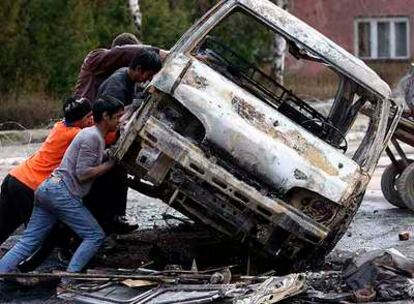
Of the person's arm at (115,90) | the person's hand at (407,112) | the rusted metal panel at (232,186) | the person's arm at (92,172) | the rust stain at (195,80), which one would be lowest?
the person's arm at (92,172)

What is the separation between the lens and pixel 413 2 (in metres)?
32.4

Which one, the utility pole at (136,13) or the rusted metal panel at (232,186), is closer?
the rusted metal panel at (232,186)

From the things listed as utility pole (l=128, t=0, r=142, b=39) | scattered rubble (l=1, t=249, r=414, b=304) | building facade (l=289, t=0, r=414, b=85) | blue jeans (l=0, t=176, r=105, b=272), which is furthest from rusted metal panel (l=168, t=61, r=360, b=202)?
building facade (l=289, t=0, r=414, b=85)

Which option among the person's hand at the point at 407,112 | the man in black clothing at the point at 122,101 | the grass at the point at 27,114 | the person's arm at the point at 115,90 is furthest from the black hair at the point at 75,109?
the grass at the point at 27,114

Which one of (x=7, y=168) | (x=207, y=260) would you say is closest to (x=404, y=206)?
(x=207, y=260)

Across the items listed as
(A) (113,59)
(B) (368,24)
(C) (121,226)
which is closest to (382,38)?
(B) (368,24)

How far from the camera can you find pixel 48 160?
27.5 feet

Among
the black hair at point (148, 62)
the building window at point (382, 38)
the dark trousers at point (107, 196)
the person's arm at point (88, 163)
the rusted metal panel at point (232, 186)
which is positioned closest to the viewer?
the rusted metal panel at point (232, 186)

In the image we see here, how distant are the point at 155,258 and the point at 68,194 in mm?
1257

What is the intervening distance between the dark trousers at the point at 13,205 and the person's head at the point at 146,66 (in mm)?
1345

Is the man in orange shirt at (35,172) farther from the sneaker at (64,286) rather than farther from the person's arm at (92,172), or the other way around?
the sneaker at (64,286)

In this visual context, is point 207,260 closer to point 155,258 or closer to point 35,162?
point 155,258

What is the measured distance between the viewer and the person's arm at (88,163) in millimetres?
7973

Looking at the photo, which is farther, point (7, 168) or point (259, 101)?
point (7, 168)
